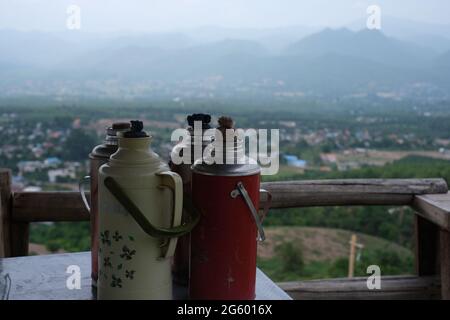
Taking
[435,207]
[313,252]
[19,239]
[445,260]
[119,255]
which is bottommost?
[313,252]

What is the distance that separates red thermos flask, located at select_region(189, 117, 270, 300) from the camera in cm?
101

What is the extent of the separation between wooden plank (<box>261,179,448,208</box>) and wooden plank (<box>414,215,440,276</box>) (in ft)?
0.57

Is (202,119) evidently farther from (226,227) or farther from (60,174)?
(60,174)

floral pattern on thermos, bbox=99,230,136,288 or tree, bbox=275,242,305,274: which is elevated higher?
floral pattern on thermos, bbox=99,230,136,288

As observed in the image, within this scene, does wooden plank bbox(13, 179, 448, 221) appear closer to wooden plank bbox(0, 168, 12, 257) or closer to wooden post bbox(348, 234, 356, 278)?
wooden plank bbox(0, 168, 12, 257)

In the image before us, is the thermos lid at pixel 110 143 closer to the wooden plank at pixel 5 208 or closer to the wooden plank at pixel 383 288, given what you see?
the wooden plank at pixel 5 208

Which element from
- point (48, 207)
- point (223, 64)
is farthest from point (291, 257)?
point (223, 64)

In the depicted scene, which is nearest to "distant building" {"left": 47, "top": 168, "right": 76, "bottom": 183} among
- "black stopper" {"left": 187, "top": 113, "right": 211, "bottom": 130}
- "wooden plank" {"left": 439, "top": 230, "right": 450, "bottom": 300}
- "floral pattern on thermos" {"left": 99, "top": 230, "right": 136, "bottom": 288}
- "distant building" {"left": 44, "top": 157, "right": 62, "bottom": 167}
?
"distant building" {"left": 44, "top": 157, "right": 62, "bottom": 167}

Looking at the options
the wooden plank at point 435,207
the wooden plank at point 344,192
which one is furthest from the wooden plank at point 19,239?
the wooden plank at point 435,207

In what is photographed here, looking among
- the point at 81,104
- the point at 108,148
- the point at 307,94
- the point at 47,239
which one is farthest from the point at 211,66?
the point at 108,148

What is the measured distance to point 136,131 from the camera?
3.33 feet

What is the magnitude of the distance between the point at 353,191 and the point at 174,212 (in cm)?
168

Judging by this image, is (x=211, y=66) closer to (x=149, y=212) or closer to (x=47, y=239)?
(x=47, y=239)
